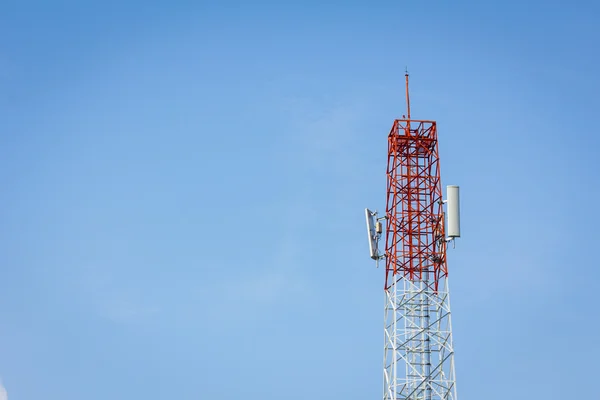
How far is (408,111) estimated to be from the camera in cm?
9075

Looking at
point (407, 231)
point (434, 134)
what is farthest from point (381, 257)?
point (434, 134)

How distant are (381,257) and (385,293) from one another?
88.8 inches

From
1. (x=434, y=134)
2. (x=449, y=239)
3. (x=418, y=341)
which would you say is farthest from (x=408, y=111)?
(x=418, y=341)

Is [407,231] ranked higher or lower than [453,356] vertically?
higher

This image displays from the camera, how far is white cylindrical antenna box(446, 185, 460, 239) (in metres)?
88.0

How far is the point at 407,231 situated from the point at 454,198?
10.9 ft

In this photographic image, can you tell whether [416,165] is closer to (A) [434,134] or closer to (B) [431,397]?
(A) [434,134]

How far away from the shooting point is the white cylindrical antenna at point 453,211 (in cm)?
8800

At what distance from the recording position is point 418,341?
285 feet

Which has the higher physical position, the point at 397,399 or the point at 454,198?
the point at 454,198

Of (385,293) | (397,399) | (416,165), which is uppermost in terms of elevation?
(416,165)

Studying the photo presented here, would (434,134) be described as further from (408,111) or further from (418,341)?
(418,341)

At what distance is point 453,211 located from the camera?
88375 mm

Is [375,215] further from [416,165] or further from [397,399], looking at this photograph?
[397,399]
